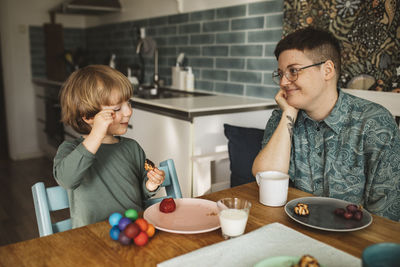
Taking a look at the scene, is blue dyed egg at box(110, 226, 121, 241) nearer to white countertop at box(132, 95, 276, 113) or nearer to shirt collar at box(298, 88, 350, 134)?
shirt collar at box(298, 88, 350, 134)

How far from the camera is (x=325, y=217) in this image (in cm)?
97

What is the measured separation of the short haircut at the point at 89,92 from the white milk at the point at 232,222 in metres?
0.61

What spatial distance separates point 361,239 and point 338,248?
0.09 metres

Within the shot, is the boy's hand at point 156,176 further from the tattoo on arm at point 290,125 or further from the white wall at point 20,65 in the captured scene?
the white wall at point 20,65

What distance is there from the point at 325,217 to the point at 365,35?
4.06ft

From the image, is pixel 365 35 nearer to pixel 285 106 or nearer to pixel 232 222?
pixel 285 106

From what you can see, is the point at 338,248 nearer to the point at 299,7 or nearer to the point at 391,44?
the point at 391,44

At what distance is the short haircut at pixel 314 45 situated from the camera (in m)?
1.33

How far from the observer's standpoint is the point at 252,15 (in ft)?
8.26

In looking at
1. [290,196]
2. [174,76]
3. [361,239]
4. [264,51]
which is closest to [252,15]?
[264,51]

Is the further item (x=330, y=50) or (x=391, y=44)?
(x=391, y=44)

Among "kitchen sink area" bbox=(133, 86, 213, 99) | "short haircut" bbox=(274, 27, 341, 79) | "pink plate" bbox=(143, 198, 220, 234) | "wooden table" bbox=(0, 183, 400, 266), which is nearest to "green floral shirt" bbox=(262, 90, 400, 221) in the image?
"short haircut" bbox=(274, 27, 341, 79)

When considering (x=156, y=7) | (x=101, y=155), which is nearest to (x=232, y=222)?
(x=101, y=155)

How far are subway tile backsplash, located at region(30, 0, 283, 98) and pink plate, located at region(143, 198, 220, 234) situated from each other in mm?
1562
